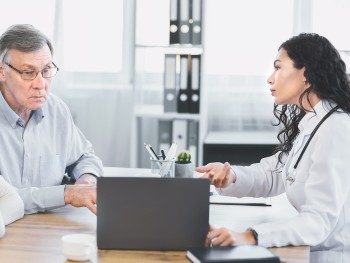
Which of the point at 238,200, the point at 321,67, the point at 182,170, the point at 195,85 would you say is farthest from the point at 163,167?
the point at 195,85

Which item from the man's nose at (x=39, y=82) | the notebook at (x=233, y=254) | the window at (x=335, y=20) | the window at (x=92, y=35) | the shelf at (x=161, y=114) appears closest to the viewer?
the notebook at (x=233, y=254)

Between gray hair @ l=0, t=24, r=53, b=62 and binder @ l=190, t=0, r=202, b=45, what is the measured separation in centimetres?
178

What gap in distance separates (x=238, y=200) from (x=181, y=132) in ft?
6.21

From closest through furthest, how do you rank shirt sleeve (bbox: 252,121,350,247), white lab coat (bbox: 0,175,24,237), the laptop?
the laptop
shirt sleeve (bbox: 252,121,350,247)
white lab coat (bbox: 0,175,24,237)

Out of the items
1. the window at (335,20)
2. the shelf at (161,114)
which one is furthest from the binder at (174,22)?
the window at (335,20)

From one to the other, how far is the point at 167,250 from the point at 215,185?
0.67m

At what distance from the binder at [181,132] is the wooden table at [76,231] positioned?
1857 mm

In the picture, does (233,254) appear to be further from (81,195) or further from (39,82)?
Answer: (39,82)

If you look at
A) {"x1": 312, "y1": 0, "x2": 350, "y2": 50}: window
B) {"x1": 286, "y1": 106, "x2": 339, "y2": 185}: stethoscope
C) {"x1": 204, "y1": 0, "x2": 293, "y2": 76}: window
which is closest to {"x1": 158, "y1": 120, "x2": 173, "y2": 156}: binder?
{"x1": 204, "y1": 0, "x2": 293, "y2": 76}: window

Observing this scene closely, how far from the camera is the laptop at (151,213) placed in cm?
154

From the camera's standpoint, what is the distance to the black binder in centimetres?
143

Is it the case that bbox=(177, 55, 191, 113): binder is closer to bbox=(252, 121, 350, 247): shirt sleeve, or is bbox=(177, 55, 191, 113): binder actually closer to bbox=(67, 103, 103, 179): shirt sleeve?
bbox=(67, 103, 103, 179): shirt sleeve

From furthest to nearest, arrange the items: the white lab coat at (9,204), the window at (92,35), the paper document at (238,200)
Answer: the window at (92,35)
the paper document at (238,200)
the white lab coat at (9,204)

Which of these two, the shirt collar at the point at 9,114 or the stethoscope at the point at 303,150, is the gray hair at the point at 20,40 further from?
the stethoscope at the point at 303,150
